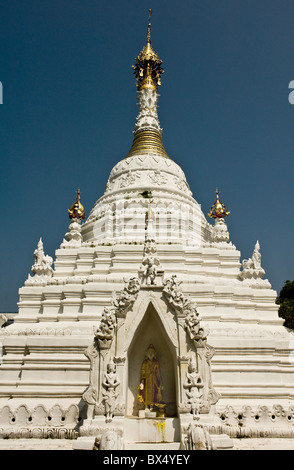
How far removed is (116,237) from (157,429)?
12.2 meters

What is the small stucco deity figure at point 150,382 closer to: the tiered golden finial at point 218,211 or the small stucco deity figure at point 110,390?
the small stucco deity figure at point 110,390

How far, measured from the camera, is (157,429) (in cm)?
802

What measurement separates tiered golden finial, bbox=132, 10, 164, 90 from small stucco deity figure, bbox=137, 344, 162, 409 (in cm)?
2661

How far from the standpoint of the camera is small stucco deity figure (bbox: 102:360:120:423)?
25.8 feet

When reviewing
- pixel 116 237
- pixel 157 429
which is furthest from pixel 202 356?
pixel 116 237

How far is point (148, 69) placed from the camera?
3114 cm

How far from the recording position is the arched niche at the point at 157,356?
878 centimetres

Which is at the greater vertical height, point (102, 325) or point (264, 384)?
point (102, 325)

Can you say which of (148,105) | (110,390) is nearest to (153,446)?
(110,390)

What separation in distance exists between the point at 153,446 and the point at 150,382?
5.36 feet

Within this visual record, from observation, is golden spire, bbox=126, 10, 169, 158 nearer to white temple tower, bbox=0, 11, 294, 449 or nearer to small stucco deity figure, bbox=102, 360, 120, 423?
white temple tower, bbox=0, 11, 294, 449

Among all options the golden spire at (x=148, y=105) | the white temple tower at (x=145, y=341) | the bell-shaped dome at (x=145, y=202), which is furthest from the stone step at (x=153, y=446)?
the golden spire at (x=148, y=105)

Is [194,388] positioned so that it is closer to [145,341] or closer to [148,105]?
[145,341]
